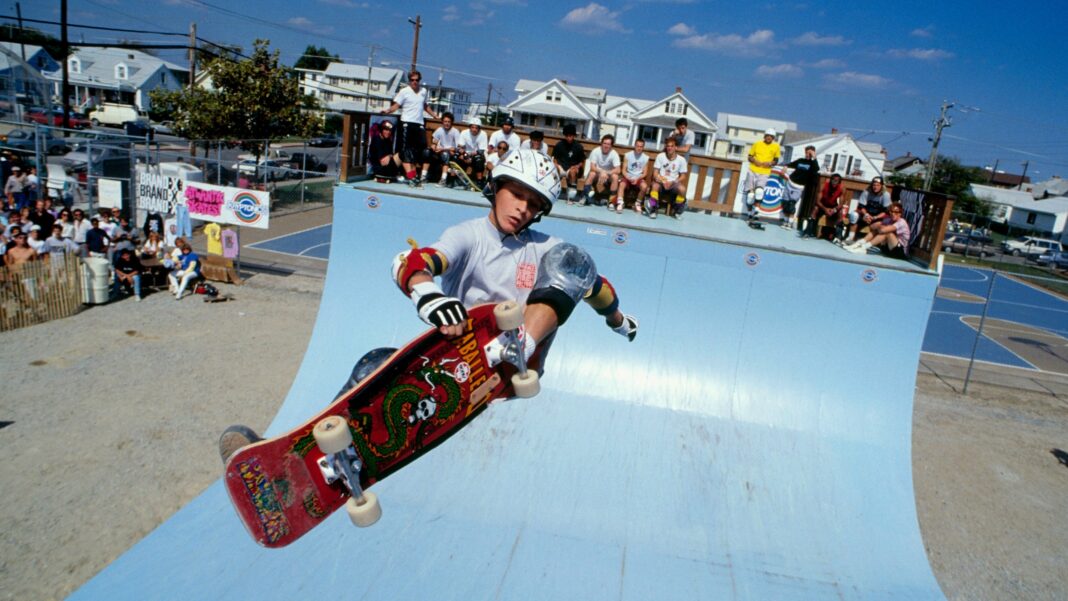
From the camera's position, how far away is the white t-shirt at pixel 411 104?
33.3ft

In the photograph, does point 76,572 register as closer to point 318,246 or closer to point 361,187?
point 361,187

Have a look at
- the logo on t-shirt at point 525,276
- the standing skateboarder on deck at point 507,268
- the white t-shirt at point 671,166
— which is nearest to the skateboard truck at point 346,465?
the standing skateboarder on deck at point 507,268

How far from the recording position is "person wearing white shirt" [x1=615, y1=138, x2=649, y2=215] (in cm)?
1080

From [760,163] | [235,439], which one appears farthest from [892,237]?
[235,439]

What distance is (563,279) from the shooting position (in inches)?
141

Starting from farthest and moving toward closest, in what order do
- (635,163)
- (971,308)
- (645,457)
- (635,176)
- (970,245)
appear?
(970,245) → (971,308) → (635,176) → (635,163) → (645,457)

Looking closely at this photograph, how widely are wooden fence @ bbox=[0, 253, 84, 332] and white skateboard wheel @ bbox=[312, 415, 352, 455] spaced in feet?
39.3

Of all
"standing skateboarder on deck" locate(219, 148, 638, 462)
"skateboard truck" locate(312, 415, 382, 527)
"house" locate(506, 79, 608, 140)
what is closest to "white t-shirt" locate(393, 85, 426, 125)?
"standing skateboarder on deck" locate(219, 148, 638, 462)

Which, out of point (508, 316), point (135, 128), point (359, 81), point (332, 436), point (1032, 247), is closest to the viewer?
point (332, 436)

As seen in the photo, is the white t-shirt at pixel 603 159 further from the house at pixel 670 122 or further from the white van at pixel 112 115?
the white van at pixel 112 115

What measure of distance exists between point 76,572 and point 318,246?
16.0 m

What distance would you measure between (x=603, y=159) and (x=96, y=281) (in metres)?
10.8

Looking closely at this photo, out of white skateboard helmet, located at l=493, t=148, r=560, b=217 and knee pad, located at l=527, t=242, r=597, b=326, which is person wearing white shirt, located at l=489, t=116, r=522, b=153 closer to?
white skateboard helmet, located at l=493, t=148, r=560, b=217

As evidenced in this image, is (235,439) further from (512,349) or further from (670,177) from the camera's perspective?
(670,177)
